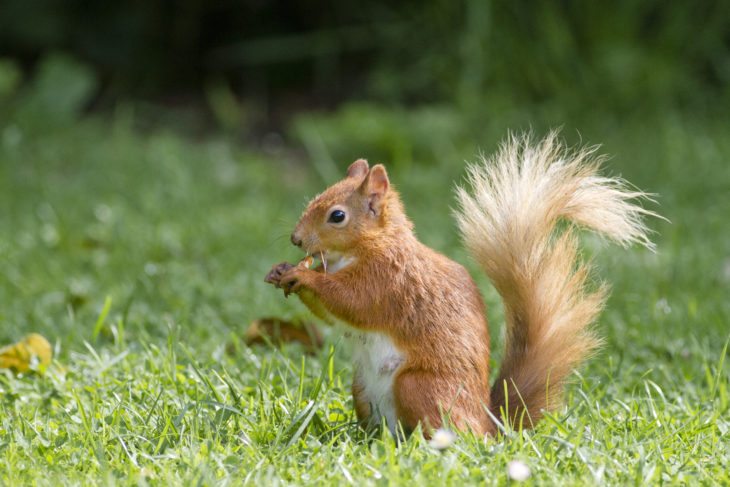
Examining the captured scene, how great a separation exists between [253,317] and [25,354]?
95 centimetres

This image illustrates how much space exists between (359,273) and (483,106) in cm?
467

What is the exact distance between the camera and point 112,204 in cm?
573

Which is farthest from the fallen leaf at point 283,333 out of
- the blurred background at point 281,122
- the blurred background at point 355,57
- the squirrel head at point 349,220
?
the blurred background at point 355,57

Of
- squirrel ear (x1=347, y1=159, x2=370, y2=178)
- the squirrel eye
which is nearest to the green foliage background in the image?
the squirrel eye

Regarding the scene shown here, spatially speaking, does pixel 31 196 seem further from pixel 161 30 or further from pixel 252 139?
pixel 161 30

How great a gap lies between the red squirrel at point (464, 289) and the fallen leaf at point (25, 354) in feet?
3.21

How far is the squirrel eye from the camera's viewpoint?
2.79m

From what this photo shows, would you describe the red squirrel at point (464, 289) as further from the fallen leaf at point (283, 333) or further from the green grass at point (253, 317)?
the fallen leaf at point (283, 333)

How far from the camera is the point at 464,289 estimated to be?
2.76 m

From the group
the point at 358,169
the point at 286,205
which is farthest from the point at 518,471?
the point at 286,205

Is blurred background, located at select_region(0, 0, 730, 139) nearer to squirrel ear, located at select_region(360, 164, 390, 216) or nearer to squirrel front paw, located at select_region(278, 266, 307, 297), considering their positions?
squirrel ear, located at select_region(360, 164, 390, 216)

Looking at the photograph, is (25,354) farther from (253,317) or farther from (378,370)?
(378,370)

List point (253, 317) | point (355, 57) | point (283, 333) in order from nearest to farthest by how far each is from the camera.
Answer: point (283, 333)
point (253, 317)
point (355, 57)

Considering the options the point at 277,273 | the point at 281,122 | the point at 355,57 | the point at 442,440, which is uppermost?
the point at 355,57
